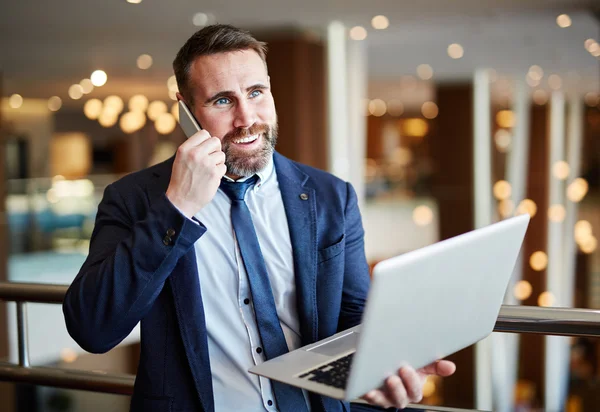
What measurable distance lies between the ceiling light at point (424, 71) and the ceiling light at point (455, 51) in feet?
3.04

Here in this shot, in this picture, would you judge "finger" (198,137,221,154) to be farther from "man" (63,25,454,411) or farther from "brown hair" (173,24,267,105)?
"brown hair" (173,24,267,105)

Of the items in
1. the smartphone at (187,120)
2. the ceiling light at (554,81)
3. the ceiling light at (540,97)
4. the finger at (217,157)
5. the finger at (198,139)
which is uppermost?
the ceiling light at (554,81)

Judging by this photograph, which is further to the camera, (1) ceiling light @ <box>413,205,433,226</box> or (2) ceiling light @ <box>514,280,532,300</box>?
(1) ceiling light @ <box>413,205,433,226</box>

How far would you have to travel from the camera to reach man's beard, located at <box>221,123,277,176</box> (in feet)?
4.54

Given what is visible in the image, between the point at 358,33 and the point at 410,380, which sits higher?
the point at 358,33

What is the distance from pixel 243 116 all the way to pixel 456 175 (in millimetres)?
10913

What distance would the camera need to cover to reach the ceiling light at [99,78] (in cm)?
901

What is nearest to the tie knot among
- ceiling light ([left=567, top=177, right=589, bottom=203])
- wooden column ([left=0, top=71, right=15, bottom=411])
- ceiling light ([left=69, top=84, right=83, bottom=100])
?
wooden column ([left=0, top=71, right=15, bottom=411])

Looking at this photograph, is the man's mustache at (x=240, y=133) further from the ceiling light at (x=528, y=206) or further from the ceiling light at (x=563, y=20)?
the ceiling light at (x=528, y=206)

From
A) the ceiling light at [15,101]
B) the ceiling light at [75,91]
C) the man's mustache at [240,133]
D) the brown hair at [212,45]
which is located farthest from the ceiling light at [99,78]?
the man's mustache at [240,133]

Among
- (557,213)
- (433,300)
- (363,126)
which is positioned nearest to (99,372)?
(433,300)

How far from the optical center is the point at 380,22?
23.0ft

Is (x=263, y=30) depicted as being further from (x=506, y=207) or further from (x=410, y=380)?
(x=410, y=380)

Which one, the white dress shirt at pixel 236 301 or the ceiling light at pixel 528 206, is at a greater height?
the white dress shirt at pixel 236 301
